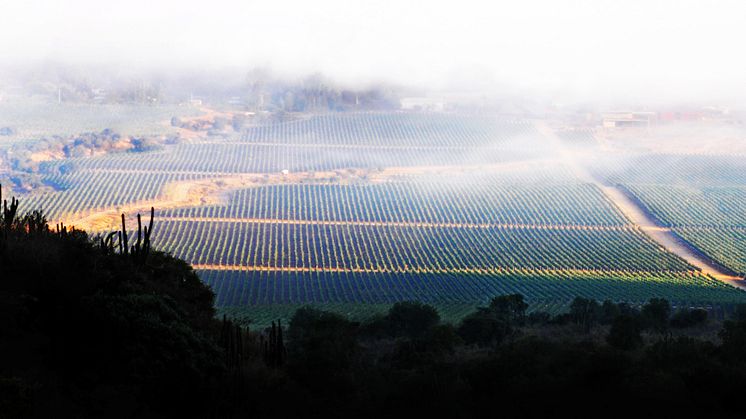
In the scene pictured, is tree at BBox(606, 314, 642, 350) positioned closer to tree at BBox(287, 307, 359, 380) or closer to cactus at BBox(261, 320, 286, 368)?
tree at BBox(287, 307, 359, 380)

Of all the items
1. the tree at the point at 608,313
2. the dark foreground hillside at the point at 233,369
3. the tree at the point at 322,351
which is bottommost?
the tree at the point at 608,313

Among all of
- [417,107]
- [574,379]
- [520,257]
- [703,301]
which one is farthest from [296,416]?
→ [417,107]

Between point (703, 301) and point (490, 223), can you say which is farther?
point (490, 223)

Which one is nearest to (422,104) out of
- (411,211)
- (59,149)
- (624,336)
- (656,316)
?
(59,149)

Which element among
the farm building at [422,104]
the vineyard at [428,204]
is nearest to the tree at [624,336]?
the vineyard at [428,204]

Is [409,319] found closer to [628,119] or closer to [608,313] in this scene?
[608,313]

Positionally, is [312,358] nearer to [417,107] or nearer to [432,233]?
[432,233]

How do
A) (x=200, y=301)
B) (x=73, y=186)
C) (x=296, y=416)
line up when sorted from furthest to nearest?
(x=73, y=186)
(x=200, y=301)
(x=296, y=416)

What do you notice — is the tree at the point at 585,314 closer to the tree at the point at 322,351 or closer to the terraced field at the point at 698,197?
the tree at the point at 322,351
